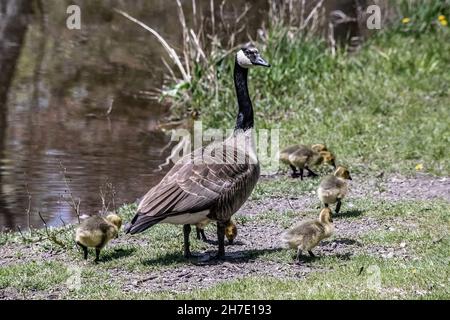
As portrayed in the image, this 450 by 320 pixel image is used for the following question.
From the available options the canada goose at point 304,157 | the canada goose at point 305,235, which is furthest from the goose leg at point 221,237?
the canada goose at point 304,157

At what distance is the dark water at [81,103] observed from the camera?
1212 cm

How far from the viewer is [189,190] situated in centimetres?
826

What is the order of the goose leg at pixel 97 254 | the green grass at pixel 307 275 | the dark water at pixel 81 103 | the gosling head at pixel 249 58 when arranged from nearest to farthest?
the green grass at pixel 307 275 → the goose leg at pixel 97 254 → the gosling head at pixel 249 58 → the dark water at pixel 81 103

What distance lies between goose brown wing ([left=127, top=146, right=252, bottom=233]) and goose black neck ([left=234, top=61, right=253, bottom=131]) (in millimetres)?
552

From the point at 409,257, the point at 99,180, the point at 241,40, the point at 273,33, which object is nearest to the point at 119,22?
the point at 241,40

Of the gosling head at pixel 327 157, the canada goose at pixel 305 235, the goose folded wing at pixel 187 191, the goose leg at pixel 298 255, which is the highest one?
the goose folded wing at pixel 187 191

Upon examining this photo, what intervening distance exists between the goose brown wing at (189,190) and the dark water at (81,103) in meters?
2.91

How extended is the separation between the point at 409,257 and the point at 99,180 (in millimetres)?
5160

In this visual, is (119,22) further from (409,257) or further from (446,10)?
(409,257)

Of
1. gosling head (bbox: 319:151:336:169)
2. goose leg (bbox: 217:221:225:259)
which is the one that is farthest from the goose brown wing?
gosling head (bbox: 319:151:336:169)

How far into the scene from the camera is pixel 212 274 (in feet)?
27.0

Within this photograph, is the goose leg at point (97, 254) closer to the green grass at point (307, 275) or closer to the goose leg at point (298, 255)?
the green grass at point (307, 275)

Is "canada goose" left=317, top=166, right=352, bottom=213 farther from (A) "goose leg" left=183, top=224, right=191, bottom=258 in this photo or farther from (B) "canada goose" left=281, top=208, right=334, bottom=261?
(A) "goose leg" left=183, top=224, right=191, bottom=258

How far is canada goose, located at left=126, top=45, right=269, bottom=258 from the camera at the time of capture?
809 cm
